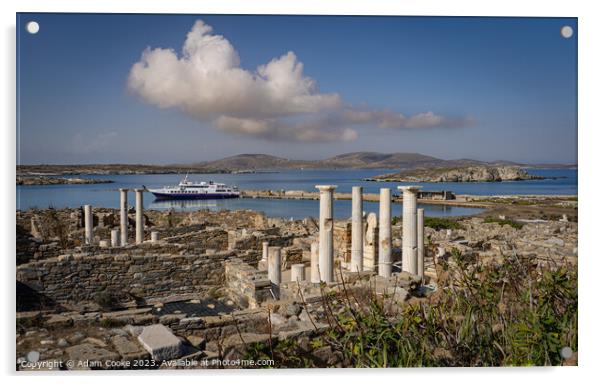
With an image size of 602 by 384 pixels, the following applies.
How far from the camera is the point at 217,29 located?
18.3 feet

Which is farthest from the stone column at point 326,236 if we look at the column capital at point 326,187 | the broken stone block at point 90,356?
the broken stone block at point 90,356

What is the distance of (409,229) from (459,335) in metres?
4.86

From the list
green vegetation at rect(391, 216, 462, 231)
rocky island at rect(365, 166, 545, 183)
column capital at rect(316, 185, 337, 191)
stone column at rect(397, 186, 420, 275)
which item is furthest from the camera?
green vegetation at rect(391, 216, 462, 231)

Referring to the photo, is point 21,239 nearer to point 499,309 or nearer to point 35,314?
point 35,314

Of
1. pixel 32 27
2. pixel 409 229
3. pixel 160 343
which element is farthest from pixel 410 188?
pixel 32 27

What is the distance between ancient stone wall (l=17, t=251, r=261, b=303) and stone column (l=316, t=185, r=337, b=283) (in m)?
2.12

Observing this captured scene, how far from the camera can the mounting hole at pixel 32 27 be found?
5.27m

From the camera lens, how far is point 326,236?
9.09 meters

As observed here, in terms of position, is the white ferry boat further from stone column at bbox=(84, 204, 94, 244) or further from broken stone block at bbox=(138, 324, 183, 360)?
broken stone block at bbox=(138, 324, 183, 360)

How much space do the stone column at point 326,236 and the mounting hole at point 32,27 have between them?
17.6ft

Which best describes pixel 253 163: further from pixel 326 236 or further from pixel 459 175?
pixel 459 175

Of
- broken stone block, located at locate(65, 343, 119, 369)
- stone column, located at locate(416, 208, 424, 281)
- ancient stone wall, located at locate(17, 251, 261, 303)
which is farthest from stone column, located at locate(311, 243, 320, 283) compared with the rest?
broken stone block, located at locate(65, 343, 119, 369)

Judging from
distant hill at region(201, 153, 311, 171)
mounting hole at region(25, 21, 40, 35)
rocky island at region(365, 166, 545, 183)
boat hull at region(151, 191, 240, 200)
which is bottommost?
boat hull at region(151, 191, 240, 200)

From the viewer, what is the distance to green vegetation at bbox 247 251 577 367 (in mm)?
4336
